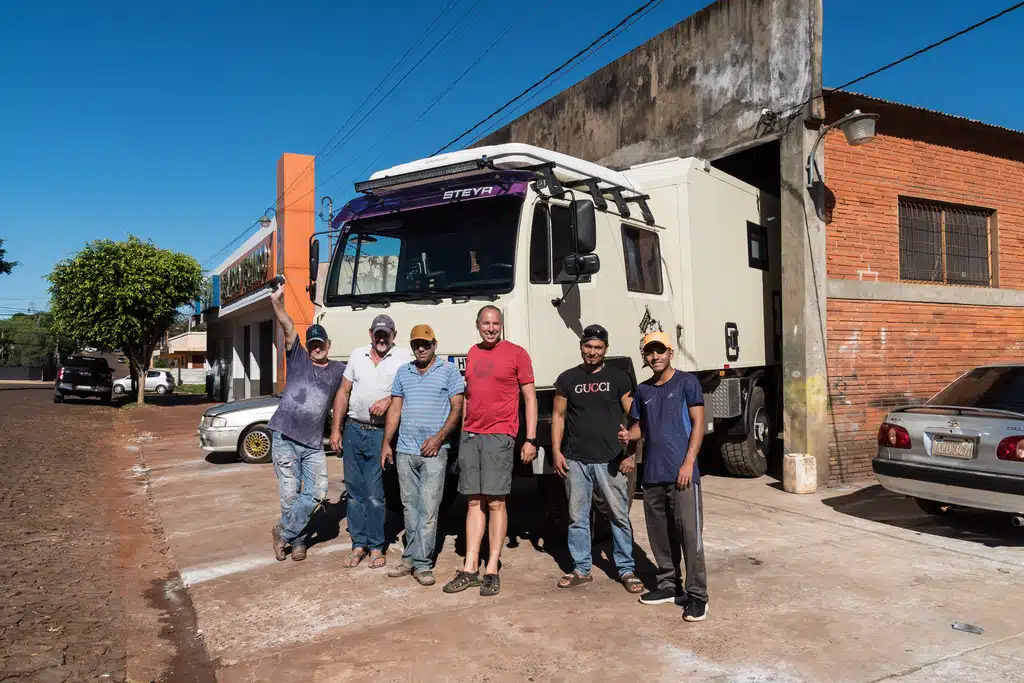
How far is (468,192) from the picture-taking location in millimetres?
6152

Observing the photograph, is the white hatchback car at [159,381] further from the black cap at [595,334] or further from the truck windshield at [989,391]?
the truck windshield at [989,391]

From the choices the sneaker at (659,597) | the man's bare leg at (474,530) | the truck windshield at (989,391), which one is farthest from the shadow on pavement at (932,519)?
the man's bare leg at (474,530)

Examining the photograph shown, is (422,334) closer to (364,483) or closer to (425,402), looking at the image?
(425,402)

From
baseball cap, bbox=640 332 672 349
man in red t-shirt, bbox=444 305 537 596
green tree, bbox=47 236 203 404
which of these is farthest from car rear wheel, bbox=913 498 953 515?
green tree, bbox=47 236 203 404

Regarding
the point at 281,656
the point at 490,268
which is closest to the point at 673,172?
the point at 490,268

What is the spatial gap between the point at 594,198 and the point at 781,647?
12.3 ft

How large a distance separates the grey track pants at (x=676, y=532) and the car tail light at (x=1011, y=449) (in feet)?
9.52

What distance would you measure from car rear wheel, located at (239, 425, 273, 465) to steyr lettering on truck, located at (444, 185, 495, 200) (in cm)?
685

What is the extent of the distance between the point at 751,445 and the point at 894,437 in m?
2.88

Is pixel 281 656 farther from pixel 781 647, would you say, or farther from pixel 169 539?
pixel 169 539

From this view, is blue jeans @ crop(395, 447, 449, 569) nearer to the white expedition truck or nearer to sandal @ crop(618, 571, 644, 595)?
the white expedition truck

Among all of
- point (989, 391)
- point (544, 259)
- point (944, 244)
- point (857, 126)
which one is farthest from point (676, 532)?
point (944, 244)

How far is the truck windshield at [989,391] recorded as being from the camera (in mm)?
Answer: 6441

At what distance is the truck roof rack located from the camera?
6.24 metres
